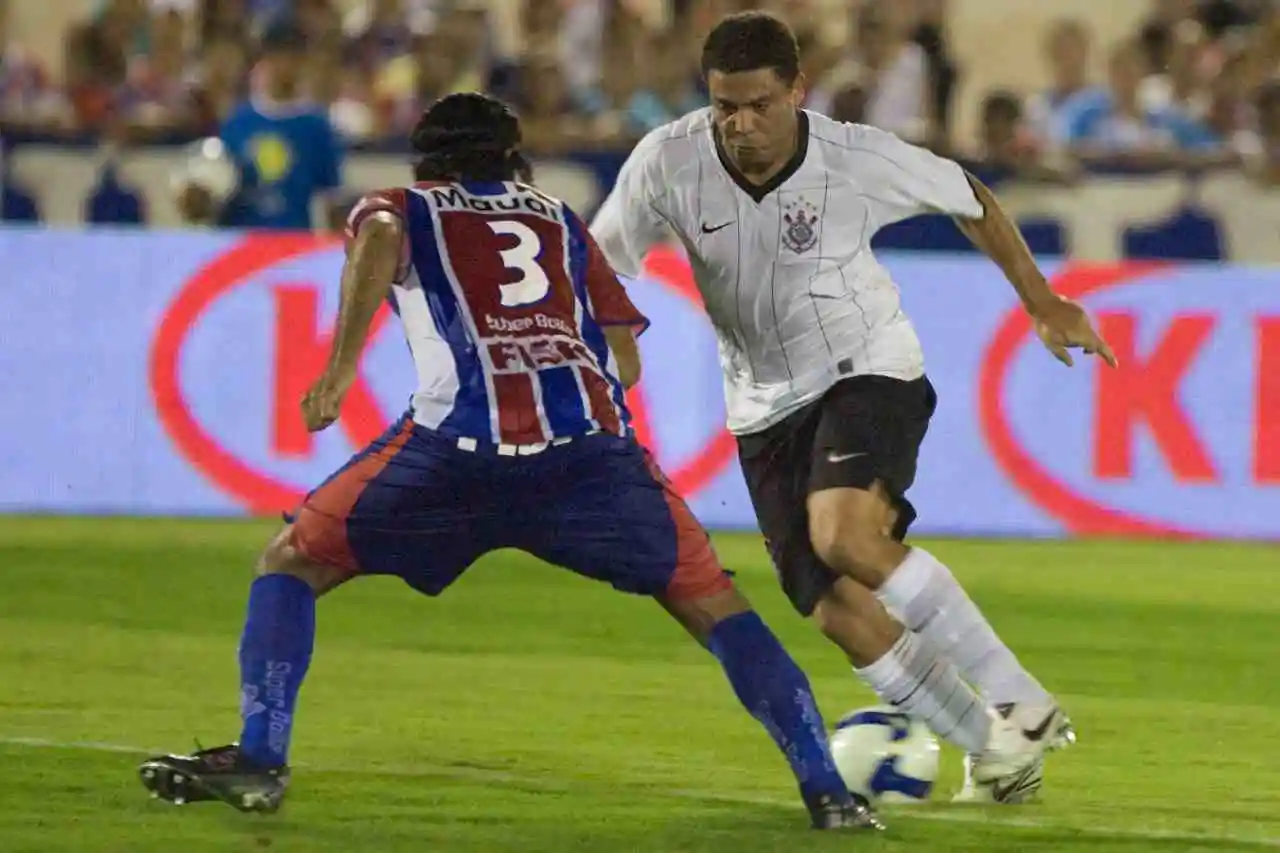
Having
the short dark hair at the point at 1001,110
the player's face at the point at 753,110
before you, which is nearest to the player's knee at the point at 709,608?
the player's face at the point at 753,110

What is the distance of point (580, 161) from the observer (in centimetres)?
1605

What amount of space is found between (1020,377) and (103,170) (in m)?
5.80

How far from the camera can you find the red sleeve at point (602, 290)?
21.5ft

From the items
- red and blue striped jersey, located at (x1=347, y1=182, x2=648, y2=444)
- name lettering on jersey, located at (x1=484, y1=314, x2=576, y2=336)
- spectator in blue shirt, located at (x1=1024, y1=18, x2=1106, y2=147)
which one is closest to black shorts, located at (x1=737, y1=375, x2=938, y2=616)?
red and blue striped jersey, located at (x1=347, y1=182, x2=648, y2=444)

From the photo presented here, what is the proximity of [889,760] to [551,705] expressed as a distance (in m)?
1.87

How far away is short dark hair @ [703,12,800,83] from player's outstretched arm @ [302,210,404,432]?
108 cm

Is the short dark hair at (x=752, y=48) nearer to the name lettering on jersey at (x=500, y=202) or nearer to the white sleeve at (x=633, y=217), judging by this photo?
the white sleeve at (x=633, y=217)

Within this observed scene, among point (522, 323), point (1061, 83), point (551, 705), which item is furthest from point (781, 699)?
point (1061, 83)

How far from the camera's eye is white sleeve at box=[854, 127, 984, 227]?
23.5ft

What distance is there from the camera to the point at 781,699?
629 centimetres

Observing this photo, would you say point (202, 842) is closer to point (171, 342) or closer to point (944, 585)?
point (944, 585)

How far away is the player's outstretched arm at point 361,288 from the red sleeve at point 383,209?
0.05 feet

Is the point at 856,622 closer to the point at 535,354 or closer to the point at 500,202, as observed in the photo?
the point at 535,354

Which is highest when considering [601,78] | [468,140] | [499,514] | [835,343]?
[601,78]
